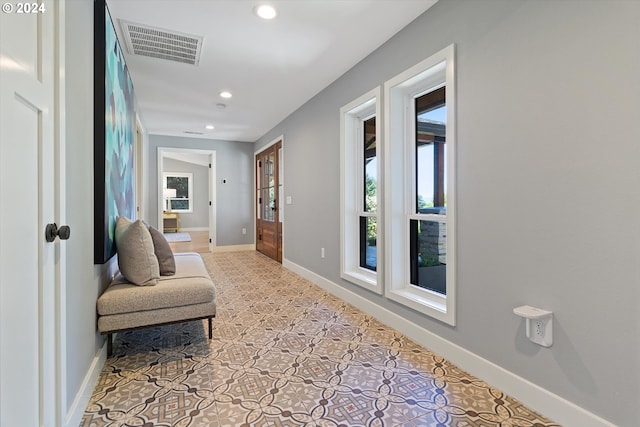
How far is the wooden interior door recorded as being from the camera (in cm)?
571

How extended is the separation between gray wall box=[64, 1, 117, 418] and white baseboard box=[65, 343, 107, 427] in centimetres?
4

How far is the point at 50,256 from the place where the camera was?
1.18 m

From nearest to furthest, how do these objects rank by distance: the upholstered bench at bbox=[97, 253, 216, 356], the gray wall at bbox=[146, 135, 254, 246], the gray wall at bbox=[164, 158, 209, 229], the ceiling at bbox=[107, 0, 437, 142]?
the upholstered bench at bbox=[97, 253, 216, 356] → the ceiling at bbox=[107, 0, 437, 142] → the gray wall at bbox=[146, 135, 254, 246] → the gray wall at bbox=[164, 158, 209, 229]

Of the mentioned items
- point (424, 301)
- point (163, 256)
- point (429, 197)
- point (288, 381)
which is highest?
point (429, 197)

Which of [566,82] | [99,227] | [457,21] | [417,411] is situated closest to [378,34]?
[457,21]

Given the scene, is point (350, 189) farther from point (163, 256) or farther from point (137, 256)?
point (137, 256)

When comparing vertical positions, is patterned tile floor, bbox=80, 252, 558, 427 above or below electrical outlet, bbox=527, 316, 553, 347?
below

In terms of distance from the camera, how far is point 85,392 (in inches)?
64.1

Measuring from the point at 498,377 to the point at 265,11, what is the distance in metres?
2.83

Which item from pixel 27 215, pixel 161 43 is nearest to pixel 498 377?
pixel 27 215

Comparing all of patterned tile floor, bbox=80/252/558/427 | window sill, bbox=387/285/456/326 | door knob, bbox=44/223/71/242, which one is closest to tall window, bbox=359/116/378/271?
window sill, bbox=387/285/456/326

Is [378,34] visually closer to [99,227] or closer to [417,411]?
[99,227]

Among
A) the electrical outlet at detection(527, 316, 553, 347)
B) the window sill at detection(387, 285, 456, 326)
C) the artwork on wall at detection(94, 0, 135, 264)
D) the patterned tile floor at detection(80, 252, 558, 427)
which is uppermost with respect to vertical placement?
the artwork on wall at detection(94, 0, 135, 264)

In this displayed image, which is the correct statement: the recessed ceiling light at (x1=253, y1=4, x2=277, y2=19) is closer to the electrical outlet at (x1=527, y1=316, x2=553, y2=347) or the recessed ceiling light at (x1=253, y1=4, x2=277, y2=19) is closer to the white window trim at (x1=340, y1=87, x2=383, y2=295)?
the white window trim at (x1=340, y1=87, x2=383, y2=295)
